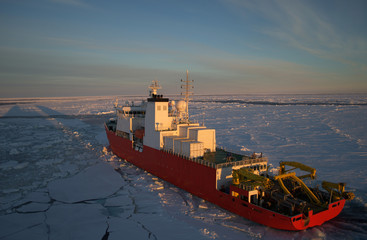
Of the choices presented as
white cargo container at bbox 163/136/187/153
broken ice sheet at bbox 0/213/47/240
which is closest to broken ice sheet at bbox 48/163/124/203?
broken ice sheet at bbox 0/213/47/240

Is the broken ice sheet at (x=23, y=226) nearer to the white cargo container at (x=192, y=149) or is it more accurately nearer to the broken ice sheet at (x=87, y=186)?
the broken ice sheet at (x=87, y=186)

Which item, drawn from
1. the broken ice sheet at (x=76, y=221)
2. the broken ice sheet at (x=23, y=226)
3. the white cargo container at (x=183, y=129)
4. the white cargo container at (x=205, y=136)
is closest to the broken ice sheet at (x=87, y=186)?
the broken ice sheet at (x=76, y=221)

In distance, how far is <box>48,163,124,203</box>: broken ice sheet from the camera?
35.9 ft

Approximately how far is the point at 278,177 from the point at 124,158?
12.2 meters

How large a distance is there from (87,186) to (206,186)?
6448 millimetres

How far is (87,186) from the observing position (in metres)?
12.2

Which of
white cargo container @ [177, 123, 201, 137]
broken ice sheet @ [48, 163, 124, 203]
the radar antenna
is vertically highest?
the radar antenna

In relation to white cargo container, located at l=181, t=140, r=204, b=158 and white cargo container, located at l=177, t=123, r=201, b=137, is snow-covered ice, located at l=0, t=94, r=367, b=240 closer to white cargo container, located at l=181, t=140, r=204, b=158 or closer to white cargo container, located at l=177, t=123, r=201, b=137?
white cargo container, located at l=181, t=140, r=204, b=158

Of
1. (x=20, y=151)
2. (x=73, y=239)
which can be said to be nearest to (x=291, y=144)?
(x=73, y=239)

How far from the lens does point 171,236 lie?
7.90 metres

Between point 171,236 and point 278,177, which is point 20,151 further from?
point 278,177

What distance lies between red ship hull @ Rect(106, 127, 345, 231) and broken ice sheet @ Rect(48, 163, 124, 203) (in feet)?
7.04

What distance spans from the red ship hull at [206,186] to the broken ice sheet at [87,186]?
7.04ft

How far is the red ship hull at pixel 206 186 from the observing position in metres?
8.12
